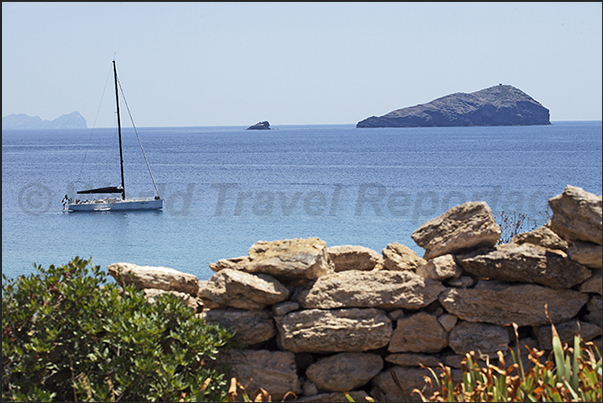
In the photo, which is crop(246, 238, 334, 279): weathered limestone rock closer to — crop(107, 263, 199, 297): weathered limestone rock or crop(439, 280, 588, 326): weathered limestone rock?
crop(107, 263, 199, 297): weathered limestone rock

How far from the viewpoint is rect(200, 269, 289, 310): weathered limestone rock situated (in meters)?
5.14

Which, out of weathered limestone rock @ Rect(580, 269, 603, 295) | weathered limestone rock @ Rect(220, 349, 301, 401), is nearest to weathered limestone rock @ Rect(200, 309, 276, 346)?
weathered limestone rock @ Rect(220, 349, 301, 401)

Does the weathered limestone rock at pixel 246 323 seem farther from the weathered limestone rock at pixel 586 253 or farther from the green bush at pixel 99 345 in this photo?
the weathered limestone rock at pixel 586 253

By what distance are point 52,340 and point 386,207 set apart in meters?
24.8

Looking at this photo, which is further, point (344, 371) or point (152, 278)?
point (152, 278)

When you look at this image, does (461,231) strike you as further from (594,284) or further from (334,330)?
(334,330)

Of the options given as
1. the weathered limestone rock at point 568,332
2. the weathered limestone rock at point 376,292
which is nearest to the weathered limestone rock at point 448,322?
the weathered limestone rock at point 376,292

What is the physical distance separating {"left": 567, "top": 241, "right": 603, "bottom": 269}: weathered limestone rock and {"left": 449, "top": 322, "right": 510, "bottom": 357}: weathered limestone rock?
909 mm

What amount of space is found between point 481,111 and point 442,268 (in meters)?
165

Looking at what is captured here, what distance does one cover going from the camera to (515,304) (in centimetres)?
509

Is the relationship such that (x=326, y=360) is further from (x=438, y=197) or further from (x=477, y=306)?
(x=438, y=197)

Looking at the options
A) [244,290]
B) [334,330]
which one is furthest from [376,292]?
[244,290]

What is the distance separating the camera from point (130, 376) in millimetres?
4391

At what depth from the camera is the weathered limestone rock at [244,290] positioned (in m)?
5.14
